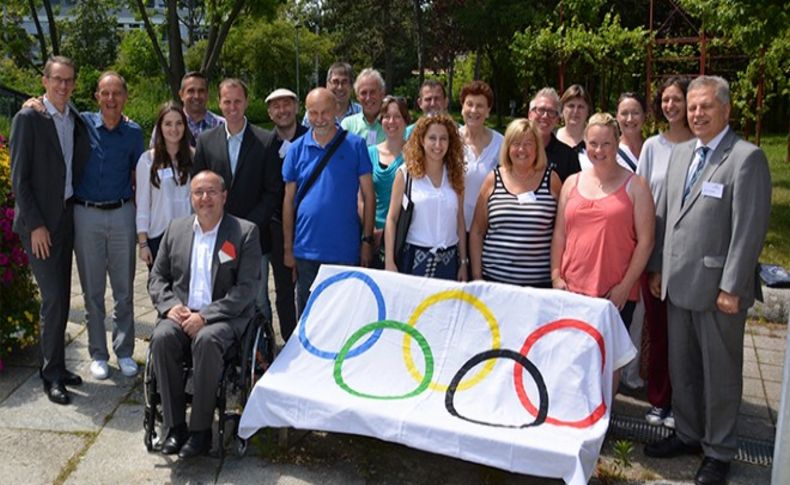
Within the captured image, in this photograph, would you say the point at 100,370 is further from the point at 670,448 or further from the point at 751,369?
the point at 751,369

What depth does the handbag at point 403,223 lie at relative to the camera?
455cm

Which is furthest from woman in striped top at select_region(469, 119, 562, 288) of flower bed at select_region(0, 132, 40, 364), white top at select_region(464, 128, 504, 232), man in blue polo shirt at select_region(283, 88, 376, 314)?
flower bed at select_region(0, 132, 40, 364)

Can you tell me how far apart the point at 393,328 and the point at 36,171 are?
241cm

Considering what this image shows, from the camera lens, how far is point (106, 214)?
4922 millimetres

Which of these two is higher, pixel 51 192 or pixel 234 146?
pixel 234 146

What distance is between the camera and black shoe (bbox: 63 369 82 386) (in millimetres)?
5007

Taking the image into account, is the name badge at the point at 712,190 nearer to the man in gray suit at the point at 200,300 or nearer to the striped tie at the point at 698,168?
the striped tie at the point at 698,168

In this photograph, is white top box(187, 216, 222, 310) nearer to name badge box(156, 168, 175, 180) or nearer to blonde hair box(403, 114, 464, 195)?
name badge box(156, 168, 175, 180)

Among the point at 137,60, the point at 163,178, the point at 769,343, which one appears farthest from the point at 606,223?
the point at 137,60

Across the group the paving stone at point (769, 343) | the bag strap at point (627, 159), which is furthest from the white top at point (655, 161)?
the paving stone at point (769, 343)

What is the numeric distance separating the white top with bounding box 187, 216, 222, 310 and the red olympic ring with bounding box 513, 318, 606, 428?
6.05ft

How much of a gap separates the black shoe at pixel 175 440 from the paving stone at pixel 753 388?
379 cm

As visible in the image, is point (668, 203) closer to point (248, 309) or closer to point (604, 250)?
point (604, 250)

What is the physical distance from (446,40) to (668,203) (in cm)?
3031
